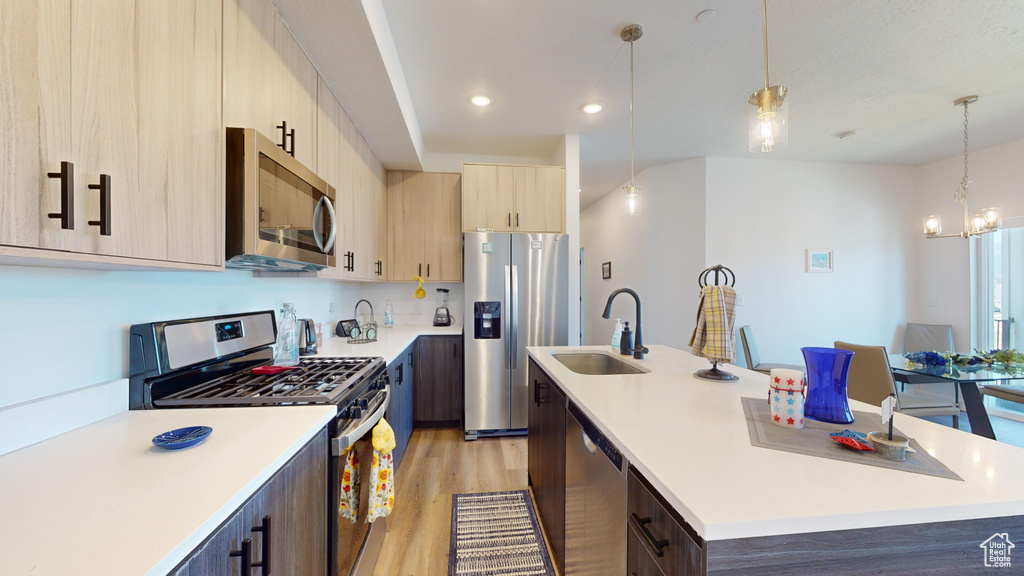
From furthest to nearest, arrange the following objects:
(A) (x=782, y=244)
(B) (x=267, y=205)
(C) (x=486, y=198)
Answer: (A) (x=782, y=244) < (C) (x=486, y=198) < (B) (x=267, y=205)

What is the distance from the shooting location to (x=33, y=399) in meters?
0.94

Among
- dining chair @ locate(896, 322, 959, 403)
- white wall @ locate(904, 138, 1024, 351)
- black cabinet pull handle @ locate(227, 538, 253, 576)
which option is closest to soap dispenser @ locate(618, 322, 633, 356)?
black cabinet pull handle @ locate(227, 538, 253, 576)

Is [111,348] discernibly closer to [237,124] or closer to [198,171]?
[198,171]

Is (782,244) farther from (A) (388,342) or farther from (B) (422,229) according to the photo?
(A) (388,342)

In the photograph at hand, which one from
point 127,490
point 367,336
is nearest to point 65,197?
point 127,490

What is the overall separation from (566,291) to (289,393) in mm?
2394

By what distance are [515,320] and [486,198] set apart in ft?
3.66

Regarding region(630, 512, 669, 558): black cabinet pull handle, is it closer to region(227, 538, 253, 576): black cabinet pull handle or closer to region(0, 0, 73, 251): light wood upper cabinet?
region(227, 538, 253, 576): black cabinet pull handle

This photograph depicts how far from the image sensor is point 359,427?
4.46 feet

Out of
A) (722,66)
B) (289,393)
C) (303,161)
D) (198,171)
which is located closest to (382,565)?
(289,393)

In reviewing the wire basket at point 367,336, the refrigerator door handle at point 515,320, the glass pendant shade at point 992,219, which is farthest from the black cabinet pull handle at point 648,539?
the glass pendant shade at point 992,219

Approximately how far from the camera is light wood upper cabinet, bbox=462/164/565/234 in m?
3.43

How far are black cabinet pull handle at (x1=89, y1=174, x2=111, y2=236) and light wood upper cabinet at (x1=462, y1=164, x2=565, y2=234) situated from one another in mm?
2682

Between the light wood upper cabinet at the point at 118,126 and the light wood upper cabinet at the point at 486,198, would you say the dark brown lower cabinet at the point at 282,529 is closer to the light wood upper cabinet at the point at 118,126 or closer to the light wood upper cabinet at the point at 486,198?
the light wood upper cabinet at the point at 118,126
